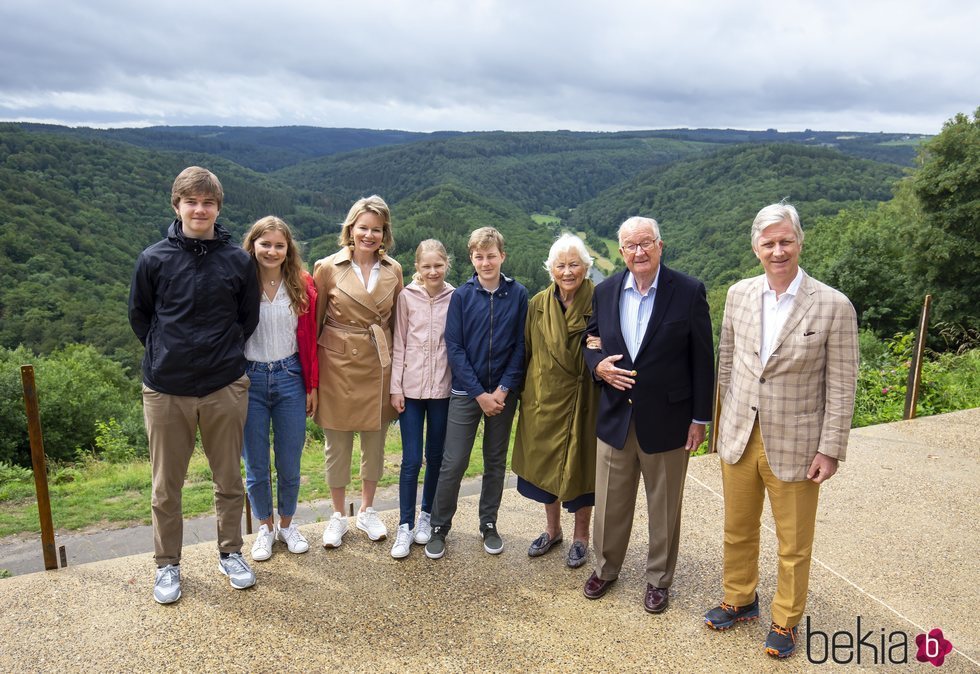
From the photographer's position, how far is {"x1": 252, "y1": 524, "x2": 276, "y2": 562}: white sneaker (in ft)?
11.6

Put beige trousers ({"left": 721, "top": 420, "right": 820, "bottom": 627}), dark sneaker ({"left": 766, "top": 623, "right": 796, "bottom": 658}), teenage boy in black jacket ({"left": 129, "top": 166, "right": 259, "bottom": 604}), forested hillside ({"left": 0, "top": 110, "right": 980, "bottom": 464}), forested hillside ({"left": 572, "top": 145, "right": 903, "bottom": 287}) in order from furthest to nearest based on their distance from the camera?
1. forested hillside ({"left": 572, "top": 145, "right": 903, "bottom": 287})
2. forested hillside ({"left": 0, "top": 110, "right": 980, "bottom": 464})
3. teenage boy in black jacket ({"left": 129, "top": 166, "right": 259, "bottom": 604})
4. dark sneaker ({"left": 766, "top": 623, "right": 796, "bottom": 658})
5. beige trousers ({"left": 721, "top": 420, "right": 820, "bottom": 627})

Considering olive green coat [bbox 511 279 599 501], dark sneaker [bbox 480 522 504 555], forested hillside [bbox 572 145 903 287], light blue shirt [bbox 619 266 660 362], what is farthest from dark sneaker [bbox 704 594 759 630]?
forested hillside [bbox 572 145 903 287]

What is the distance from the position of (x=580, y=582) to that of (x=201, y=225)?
2.58m

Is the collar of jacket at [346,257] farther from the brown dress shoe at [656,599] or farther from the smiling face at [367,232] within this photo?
the brown dress shoe at [656,599]

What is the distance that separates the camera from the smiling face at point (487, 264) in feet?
10.7

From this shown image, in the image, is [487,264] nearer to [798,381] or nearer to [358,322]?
[358,322]

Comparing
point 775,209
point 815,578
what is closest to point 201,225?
point 775,209

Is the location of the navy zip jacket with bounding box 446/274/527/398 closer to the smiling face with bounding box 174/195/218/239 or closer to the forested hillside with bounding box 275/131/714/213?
the smiling face with bounding box 174/195/218/239

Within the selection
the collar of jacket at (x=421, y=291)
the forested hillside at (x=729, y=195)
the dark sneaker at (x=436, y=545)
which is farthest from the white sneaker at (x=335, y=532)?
the forested hillside at (x=729, y=195)

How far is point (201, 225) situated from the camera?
2938 millimetres

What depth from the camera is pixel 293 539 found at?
12.1ft

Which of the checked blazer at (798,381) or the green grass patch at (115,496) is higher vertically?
the checked blazer at (798,381)

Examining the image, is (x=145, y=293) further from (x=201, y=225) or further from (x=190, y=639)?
(x=190, y=639)

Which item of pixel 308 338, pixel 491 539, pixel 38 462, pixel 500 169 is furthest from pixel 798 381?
pixel 500 169
